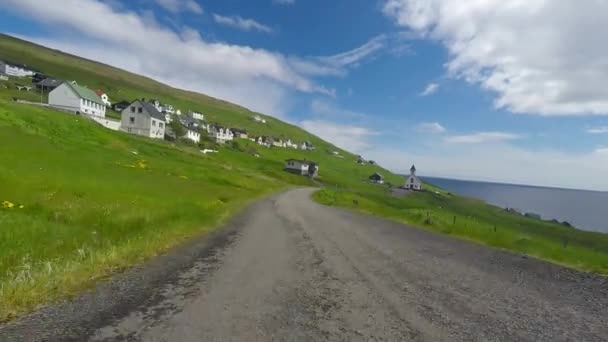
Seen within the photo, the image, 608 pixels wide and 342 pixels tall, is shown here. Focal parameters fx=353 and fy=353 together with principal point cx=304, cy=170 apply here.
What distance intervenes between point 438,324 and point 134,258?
932 cm

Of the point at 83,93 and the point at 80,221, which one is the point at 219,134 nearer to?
the point at 83,93

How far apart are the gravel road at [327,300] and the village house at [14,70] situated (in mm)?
203893

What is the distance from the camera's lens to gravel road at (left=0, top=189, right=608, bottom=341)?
257 inches

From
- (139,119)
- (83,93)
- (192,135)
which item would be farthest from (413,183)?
(83,93)

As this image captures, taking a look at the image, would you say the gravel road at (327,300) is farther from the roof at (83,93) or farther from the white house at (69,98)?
the roof at (83,93)

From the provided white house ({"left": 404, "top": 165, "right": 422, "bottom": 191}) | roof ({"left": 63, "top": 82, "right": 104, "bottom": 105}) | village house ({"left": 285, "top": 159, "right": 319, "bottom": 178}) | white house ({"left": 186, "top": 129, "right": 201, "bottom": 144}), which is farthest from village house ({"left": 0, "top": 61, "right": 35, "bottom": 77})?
white house ({"left": 404, "top": 165, "right": 422, "bottom": 191})

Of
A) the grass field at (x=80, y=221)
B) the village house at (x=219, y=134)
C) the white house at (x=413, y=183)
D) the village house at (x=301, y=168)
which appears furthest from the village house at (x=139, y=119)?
the white house at (x=413, y=183)

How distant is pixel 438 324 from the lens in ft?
24.0

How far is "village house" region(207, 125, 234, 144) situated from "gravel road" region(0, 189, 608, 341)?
160077 millimetres

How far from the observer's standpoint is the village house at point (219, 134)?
171m

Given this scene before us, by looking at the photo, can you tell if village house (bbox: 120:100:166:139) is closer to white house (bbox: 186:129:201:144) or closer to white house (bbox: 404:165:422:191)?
white house (bbox: 186:129:201:144)

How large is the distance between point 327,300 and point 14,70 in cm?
21979

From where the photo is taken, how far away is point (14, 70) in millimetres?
170000

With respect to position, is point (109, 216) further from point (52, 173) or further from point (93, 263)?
point (52, 173)
